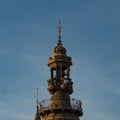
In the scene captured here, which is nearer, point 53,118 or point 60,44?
point 53,118

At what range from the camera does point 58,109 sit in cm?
9969

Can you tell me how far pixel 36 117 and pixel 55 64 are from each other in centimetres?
1081

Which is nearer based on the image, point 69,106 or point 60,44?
point 69,106

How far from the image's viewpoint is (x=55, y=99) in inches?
3984

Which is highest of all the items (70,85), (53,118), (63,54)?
(63,54)

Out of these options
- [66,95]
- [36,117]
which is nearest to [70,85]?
[66,95]

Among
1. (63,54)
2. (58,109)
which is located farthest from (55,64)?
(58,109)

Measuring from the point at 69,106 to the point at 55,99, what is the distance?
9.77 ft

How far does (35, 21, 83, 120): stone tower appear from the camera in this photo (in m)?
99.9

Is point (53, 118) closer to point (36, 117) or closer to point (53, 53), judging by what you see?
point (36, 117)

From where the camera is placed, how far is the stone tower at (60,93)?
99.9m

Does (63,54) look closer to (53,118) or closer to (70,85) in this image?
(70,85)

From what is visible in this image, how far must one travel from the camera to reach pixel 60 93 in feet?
334

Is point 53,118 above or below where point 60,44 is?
below
